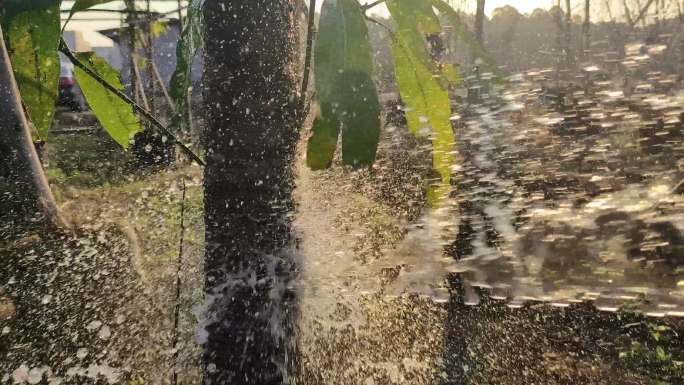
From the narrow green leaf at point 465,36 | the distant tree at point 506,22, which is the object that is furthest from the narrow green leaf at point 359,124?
the distant tree at point 506,22

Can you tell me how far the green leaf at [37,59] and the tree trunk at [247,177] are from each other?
1.56 ft

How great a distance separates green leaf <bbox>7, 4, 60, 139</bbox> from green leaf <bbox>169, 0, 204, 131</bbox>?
95mm

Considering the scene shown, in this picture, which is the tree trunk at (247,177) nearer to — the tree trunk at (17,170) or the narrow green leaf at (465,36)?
the tree trunk at (17,170)

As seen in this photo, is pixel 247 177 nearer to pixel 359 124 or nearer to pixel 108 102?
pixel 108 102

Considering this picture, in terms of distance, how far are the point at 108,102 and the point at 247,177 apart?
19.3 inches

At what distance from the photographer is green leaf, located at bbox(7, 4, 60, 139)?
381 mm

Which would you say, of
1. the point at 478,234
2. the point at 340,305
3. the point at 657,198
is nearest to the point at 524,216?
the point at 478,234

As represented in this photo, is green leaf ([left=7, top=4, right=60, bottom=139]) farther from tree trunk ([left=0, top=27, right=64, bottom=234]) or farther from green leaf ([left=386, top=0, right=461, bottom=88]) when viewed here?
green leaf ([left=386, top=0, right=461, bottom=88])

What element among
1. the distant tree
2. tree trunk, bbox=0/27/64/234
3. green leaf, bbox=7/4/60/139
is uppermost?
the distant tree

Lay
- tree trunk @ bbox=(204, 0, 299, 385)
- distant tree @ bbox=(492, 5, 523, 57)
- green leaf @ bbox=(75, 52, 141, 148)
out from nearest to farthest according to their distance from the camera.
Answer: green leaf @ bbox=(75, 52, 141, 148)
tree trunk @ bbox=(204, 0, 299, 385)
distant tree @ bbox=(492, 5, 523, 57)

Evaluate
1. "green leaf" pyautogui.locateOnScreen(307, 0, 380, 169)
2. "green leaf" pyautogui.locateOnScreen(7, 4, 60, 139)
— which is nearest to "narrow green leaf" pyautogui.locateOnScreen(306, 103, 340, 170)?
"green leaf" pyautogui.locateOnScreen(307, 0, 380, 169)

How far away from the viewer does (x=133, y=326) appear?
12.3ft

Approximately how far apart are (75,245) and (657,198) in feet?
25.4

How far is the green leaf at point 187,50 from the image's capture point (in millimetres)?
412
